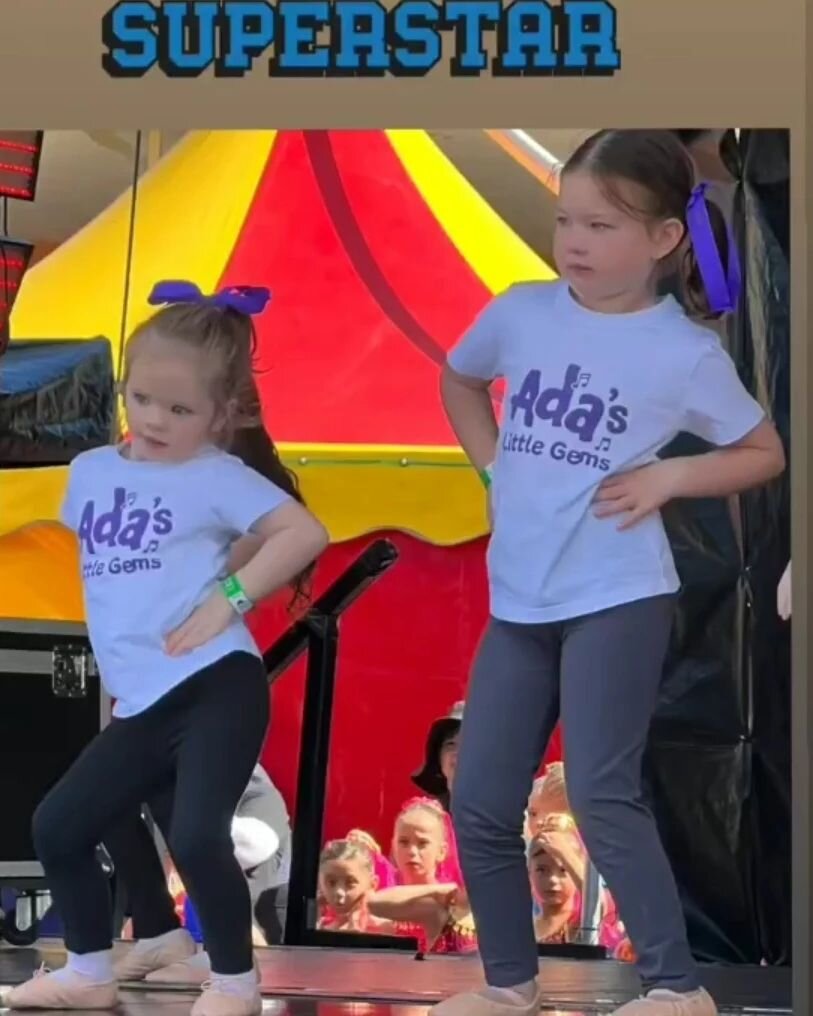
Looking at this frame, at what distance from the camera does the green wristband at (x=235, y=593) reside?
121 inches

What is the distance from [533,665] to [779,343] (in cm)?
77

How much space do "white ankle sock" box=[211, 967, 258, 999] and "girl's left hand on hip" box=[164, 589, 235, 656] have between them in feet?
1.72

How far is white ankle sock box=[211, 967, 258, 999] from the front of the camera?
2.99 metres

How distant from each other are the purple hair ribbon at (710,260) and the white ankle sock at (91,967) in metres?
1.48

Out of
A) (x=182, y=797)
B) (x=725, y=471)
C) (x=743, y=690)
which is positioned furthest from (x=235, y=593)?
(x=743, y=690)

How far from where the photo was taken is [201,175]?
3.34m

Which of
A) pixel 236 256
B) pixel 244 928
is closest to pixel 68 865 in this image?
pixel 244 928

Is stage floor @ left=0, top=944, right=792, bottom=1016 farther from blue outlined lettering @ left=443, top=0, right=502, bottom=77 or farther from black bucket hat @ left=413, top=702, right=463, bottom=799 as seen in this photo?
blue outlined lettering @ left=443, top=0, right=502, bottom=77

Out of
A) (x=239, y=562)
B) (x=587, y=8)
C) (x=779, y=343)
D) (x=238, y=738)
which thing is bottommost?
(x=238, y=738)

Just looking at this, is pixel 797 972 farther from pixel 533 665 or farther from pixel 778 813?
pixel 533 665

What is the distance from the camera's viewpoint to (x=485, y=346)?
314 centimetres

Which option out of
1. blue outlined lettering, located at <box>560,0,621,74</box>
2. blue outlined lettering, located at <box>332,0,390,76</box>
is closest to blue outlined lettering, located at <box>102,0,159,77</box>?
blue outlined lettering, located at <box>332,0,390,76</box>

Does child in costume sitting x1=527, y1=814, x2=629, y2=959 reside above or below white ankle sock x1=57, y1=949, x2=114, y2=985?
above

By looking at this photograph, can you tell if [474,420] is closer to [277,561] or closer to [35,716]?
[277,561]
